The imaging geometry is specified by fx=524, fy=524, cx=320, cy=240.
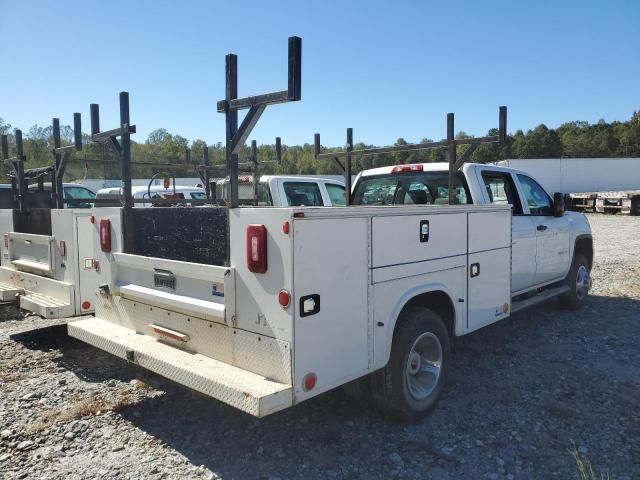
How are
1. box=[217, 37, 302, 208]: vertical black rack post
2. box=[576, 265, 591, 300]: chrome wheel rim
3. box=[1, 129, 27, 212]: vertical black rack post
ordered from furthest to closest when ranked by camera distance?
box=[576, 265, 591, 300]: chrome wheel rim → box=[1, 129, 27, 212]: vertical black rack post → box=[217, 37, 302, 208]: vertical black rack post

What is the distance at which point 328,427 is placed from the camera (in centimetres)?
393

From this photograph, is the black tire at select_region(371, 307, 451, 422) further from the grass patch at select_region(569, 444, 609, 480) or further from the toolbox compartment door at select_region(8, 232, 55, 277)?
the toolbox compartment door at select_region(8, 232, 55, 277)

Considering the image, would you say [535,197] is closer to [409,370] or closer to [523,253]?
[523,253]

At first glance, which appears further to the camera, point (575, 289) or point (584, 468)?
point (575, 289)

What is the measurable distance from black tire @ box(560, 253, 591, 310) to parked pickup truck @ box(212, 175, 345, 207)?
4162 mm

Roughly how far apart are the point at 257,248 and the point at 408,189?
3.30 meters

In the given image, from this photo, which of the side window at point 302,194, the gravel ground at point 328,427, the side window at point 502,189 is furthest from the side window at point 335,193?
the gravel ground at point 328,427

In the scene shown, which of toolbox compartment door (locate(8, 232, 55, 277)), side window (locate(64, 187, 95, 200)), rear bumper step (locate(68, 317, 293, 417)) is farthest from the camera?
side window (locate(64, 187, 95, 200))

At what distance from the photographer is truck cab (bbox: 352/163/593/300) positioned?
18.7 ft

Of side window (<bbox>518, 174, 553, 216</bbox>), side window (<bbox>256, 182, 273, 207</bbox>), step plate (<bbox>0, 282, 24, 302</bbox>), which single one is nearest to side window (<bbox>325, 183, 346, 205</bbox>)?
side window (<bbox>256, 182, 273, 207</bbox>)

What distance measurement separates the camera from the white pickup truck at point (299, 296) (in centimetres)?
307

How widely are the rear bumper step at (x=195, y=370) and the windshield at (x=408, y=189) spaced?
324 centimetres

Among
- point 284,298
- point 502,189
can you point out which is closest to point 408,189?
point 502,189

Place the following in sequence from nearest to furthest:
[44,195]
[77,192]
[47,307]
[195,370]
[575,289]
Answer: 1. [195,370]
2. [47,307]
3. [575,289]
4. [44,195]
5. [77,192]
